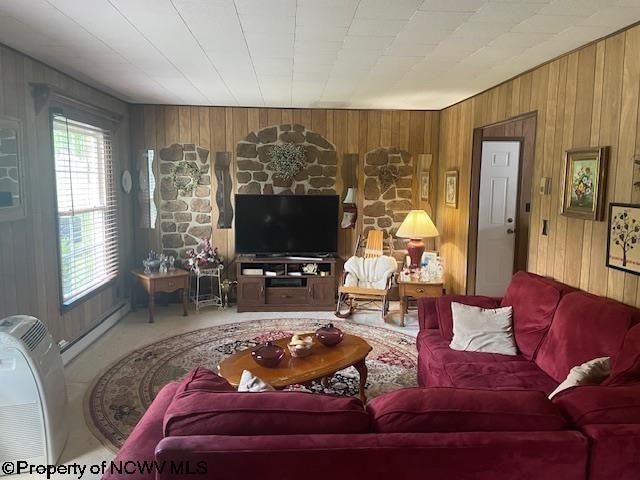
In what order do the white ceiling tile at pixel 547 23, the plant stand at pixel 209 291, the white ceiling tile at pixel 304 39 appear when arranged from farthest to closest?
1. the plant stand at pixel 209 291
2. the white ceiling tile at pixel 547 23
3. the white ceiling tile at pixel 304 39

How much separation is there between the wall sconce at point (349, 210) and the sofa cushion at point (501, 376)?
328 cm

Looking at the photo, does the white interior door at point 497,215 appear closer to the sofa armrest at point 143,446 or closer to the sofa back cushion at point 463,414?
the sofa back cushion at point 463,414

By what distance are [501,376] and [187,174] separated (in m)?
4.36

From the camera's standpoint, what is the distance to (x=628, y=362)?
2.19m

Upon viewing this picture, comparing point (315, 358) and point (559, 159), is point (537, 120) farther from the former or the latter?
point (315, 358)

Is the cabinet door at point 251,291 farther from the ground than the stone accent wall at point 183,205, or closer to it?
closer to it

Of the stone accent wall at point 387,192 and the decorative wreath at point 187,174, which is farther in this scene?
the stone accent wall at point 387,192

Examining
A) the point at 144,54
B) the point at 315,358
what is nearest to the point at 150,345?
the point at 315,358

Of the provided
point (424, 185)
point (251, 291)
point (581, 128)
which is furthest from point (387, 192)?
point (581, 128)

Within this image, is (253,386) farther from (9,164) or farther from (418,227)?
(418,227)

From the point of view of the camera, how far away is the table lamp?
5352mm

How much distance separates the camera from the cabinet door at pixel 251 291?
5.57m

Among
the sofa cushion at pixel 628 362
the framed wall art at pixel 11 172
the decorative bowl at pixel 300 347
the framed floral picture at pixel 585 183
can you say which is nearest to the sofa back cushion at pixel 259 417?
the sofa cushion at pixel 628 362

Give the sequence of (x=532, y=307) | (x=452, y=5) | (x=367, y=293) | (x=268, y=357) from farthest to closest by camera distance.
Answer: (x=367, y=293) → (x=532, y=307) → (x=268, y=357) → (x=452, y=5)
